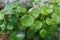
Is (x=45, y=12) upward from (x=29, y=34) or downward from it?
upward

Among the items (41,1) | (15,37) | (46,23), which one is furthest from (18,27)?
(41,1)

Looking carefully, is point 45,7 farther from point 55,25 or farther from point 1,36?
point 1,36

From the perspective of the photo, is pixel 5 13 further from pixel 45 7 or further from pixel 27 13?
pixel 45 7

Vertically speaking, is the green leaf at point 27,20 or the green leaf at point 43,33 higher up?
the green leaf at point 27,20

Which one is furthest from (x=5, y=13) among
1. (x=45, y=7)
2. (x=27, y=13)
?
(x=45, y=7)

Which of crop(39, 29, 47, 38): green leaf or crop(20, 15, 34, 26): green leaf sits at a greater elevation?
crop(20, 15, 34, 26): green leaf

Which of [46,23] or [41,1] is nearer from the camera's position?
[46,23]
